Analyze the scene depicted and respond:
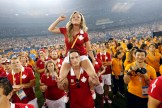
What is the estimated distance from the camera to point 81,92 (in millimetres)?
3682

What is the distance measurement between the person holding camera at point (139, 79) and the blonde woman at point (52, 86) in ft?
5.79

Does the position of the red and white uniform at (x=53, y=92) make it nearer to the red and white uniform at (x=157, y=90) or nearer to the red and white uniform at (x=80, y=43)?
the red and white uniform at (x=80, y=43)

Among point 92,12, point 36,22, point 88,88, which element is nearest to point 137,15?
point 92,12

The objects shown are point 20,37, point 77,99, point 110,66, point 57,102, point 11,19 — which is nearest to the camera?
point 77,99

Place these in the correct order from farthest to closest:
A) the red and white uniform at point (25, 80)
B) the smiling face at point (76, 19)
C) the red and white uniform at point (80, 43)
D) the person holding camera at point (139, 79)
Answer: the red and white uniform at point (25, 80)
the red and white uniform at point (80, 43)
the smiling face at point (76, 19)
the person holding camera at point (139, 79)

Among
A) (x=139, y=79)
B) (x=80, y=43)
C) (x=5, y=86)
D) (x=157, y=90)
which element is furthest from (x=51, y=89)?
(x=157, y=90)

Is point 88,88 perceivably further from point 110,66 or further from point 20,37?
point 20,37

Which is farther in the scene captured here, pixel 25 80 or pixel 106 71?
pixel 106 71

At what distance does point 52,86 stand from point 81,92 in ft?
6.16

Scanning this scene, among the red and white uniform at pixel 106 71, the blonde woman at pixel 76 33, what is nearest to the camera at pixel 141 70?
the blonde woman at pixel 76 33

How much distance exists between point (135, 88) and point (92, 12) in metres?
55.4

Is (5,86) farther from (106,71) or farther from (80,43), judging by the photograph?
(106,71)

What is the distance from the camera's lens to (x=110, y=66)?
741 centimetres

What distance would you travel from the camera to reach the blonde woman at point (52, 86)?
536cm
